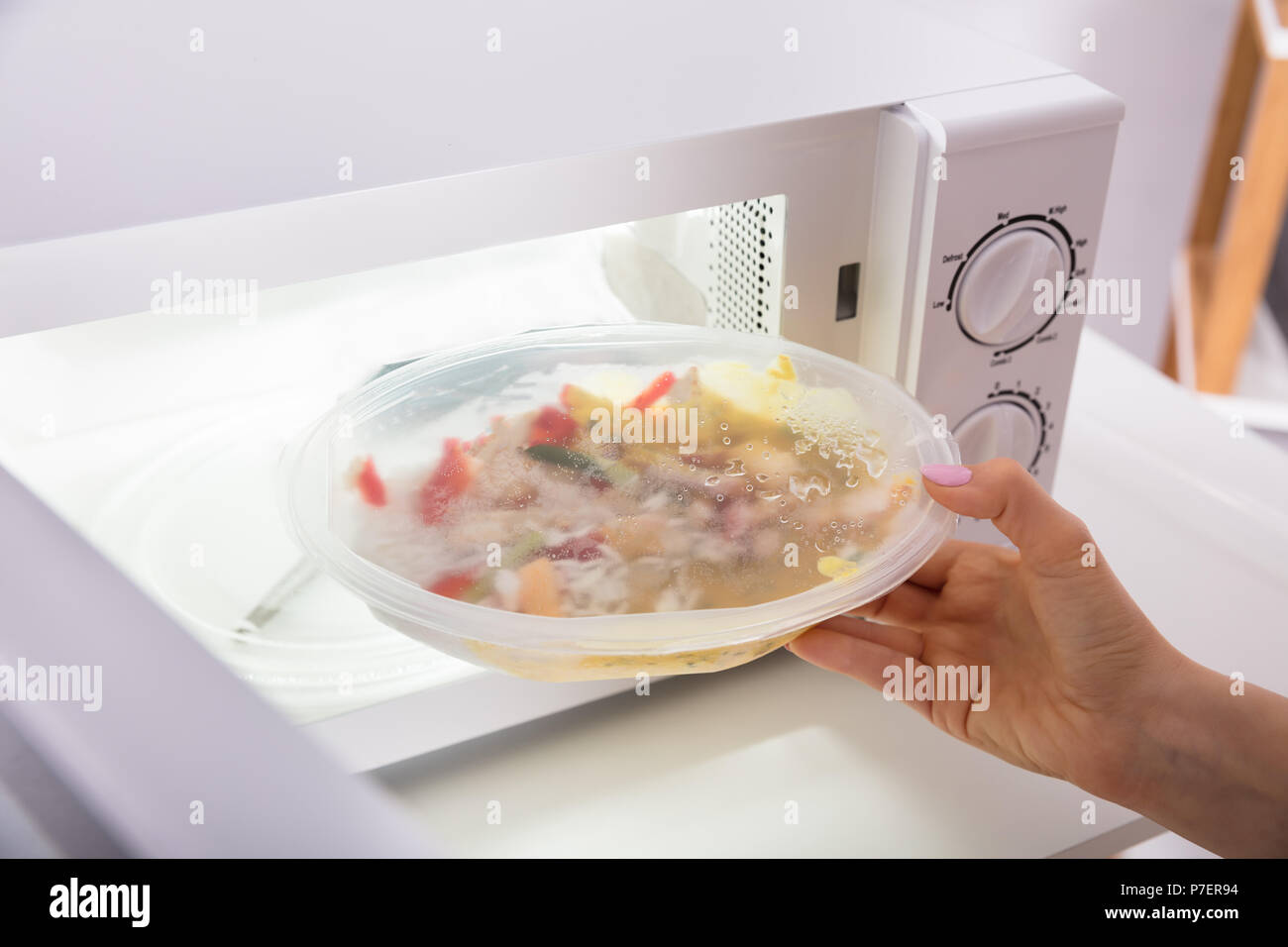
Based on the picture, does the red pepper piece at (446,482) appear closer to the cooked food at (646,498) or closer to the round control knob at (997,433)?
the cooked food at (646,498)

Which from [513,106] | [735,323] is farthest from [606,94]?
[735,323]

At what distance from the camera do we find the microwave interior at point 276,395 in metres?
0.54

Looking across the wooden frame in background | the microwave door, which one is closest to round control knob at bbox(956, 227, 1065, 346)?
the microwave door

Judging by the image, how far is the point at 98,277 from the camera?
41 cm

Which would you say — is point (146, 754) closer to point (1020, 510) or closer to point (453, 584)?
point (453, 584)

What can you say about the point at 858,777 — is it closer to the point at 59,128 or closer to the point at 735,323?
the point at 735,323

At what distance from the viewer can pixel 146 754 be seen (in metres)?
0.23

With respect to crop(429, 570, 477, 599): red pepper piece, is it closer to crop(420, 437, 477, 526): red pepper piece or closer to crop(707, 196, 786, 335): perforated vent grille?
crop(420, 437, 477, 526): red pepper piece

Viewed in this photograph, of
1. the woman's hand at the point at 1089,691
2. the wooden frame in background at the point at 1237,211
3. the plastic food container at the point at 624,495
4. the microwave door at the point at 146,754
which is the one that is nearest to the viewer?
the microwave door at the point at 146,754

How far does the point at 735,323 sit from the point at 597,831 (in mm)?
289

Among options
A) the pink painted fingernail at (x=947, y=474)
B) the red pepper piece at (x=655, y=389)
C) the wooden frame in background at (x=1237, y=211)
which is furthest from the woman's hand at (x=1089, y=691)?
the wooden frame in background at (x=1237, y=211)

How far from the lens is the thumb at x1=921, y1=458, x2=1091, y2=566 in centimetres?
47

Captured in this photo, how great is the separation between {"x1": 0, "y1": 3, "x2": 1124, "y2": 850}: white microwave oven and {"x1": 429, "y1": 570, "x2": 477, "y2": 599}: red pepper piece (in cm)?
10

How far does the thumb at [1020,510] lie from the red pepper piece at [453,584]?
0.20 metres
